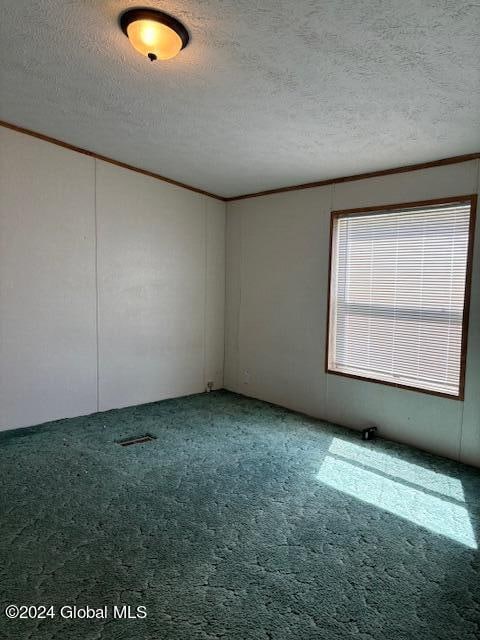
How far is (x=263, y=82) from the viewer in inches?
105

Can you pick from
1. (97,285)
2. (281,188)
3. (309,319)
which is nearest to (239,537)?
Answer: (309,319)

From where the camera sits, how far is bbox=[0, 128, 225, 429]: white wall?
3.96m

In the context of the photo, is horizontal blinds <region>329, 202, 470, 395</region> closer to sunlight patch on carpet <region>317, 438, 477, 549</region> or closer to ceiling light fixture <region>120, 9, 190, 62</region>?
sunlight patch on carpet <region>317, 438, 477, 549</region>

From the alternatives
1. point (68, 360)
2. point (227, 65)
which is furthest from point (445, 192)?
point (68, 360)

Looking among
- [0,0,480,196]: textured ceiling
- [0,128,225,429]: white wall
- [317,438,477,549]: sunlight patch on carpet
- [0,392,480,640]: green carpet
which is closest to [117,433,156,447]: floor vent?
[0,392,480,640]: green carpet

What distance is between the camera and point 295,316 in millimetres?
4812

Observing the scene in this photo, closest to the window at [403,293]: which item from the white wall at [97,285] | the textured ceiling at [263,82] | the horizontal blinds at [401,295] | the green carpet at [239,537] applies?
the horizontal blinds at [401,295]

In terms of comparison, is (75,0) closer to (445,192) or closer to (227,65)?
(227,65)

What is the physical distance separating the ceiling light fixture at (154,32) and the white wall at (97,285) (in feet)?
7.17

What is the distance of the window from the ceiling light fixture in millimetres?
2421

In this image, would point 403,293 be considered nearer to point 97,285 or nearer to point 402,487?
point 402,487

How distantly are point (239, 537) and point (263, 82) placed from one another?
274 centimetres

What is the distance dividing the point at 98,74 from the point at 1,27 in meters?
0.58

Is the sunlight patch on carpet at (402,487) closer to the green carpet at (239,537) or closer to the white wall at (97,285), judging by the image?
the green carpet at (239,537)
